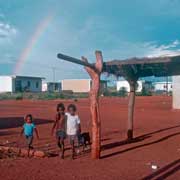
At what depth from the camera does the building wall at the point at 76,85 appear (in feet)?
316

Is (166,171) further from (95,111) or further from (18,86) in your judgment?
(18,86)

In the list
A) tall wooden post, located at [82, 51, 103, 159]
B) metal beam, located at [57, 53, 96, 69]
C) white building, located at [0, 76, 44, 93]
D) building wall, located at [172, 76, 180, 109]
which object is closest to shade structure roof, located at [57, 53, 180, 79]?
tall wooden post, located at [82, 51, 103, 159]

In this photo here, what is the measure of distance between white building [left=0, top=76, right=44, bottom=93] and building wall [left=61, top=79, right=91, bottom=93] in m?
14.4

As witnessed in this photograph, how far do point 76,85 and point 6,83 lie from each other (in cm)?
2494

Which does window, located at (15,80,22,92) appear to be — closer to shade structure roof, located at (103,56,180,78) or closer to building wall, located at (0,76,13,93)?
building wall, located at (0,76,13,93)

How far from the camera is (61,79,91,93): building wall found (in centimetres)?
9630

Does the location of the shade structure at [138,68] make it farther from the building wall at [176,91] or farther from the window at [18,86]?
the window at [18,86]

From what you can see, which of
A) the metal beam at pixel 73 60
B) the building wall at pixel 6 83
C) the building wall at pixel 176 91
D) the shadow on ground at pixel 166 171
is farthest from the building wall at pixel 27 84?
the shadow on ground at pixel 166 171

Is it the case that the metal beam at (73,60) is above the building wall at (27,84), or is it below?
below

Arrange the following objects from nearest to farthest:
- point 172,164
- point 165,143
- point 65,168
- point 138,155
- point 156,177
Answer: point 156,177, point 65,168, point 172,164, point 138,155, point 165,143

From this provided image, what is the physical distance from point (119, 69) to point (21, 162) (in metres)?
5.79

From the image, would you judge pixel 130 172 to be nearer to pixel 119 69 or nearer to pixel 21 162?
pixel 21 162

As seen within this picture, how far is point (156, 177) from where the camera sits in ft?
24.8

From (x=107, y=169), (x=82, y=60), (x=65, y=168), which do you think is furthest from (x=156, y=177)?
(x=82, y=60)
